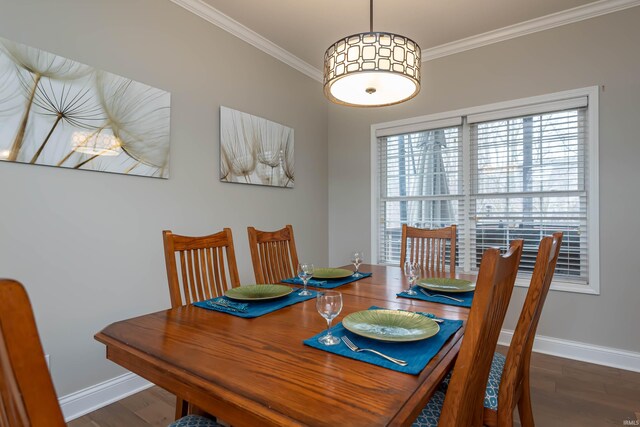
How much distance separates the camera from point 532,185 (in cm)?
283

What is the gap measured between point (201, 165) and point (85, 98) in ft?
2.72

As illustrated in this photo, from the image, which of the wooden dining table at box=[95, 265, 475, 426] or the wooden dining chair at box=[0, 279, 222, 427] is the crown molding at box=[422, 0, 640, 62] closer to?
the wooden dining table at box=[95, 265, 475, 426]

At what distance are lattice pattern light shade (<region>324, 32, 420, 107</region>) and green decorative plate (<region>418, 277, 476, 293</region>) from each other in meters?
0.96

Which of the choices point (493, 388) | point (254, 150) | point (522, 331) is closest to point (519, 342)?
point (522, 331)

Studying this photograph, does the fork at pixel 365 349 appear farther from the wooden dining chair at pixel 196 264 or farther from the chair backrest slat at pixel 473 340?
the wooden dining chair at pixel 196 264

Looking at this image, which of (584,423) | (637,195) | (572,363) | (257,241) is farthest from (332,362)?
(637,195)

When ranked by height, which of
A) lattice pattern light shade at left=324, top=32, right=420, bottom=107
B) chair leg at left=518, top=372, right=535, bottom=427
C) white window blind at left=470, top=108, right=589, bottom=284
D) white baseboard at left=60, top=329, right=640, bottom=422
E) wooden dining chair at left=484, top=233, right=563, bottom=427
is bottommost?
white baseboard at left=60, top=329, right=640, bottom=422

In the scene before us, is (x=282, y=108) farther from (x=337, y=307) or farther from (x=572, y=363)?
(x=572, y=363)

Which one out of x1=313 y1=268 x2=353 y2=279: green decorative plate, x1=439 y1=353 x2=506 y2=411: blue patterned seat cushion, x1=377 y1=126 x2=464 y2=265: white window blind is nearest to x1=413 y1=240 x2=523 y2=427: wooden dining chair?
x1=439 y1=353 x2=506 y2=411: blue patterned seat cushion

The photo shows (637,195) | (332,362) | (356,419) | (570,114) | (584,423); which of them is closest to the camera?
(356,419)

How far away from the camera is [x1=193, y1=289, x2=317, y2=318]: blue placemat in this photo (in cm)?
129

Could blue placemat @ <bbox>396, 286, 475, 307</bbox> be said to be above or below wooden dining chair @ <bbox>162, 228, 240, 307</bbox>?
below

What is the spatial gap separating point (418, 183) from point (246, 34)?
208 cm

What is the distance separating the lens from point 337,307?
100cm
